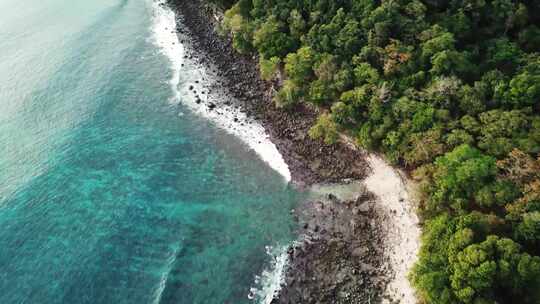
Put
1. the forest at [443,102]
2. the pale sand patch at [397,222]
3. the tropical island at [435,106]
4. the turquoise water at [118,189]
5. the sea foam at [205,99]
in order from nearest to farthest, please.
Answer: the forest at [443,102] < the tropical island at [435,106] < the pale sand patch at [397,222] < the turquoise water at [118,189] < the sea foam at [205,99]

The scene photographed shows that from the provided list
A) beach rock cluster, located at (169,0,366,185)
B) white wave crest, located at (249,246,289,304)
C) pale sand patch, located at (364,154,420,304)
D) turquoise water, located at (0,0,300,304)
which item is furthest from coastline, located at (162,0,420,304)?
turquoise water, located at (0,0,300,304)

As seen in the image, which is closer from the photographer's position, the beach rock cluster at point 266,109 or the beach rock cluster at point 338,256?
the beach rock cluster at point 338,256

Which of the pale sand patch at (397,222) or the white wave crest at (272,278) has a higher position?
the pale sand patch at (397,222)

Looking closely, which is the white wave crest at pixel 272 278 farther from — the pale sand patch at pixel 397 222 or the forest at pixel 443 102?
the forest at pixel 443 102

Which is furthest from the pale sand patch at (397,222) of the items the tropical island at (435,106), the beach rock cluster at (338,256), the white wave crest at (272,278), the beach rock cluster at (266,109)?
the white wave crest at (272,278)

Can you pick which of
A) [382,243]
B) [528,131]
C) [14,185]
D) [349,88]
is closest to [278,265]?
[382,243]

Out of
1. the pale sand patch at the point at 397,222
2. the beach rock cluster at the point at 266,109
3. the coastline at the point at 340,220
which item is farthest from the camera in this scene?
the beach rock cluster at the point at 266,109

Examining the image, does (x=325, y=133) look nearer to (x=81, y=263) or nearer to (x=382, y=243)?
(x=382, y=243)
